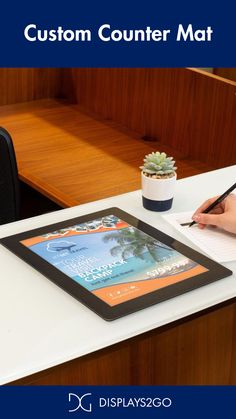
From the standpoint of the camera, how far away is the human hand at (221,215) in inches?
68.9

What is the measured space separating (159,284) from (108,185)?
116 centimetres

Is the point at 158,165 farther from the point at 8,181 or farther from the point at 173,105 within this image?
the point at 173,105

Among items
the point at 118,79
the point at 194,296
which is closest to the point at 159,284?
the point at 194,296

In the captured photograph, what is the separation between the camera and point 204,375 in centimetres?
185

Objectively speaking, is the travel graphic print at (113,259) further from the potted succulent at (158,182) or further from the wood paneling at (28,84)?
the wood paneling at (28,84)

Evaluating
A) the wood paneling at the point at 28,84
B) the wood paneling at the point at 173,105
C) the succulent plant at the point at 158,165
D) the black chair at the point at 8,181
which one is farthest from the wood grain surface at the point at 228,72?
the succulent plant at the point at 158,165

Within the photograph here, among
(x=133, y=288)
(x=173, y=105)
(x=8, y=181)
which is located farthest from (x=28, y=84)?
(x=133, y=288)

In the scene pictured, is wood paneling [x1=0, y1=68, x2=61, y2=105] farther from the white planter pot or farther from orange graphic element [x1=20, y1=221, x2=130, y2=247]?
orange graphic element [x1=20, y1=221, x2=130, y2=247]

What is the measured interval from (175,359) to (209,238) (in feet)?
0.96

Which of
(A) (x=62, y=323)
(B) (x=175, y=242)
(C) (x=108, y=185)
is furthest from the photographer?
(C) (x=108, y=185)

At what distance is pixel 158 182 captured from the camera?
188 centimetres

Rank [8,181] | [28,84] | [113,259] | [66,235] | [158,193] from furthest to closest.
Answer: [28,84] < [8,181] < [158,193] < [66,235] < [113,259]

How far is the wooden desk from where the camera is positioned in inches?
105

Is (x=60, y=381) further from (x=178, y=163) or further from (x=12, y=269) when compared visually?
(x=178, y=163)
